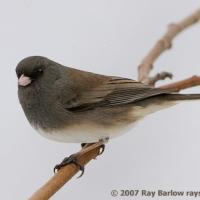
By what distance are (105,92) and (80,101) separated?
4.7 inches

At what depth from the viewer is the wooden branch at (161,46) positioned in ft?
6.93

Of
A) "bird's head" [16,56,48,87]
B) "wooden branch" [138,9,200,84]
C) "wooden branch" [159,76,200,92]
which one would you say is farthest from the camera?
"wooden branch" [138,9,200,84]

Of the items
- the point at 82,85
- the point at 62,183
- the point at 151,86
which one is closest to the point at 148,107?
the point at 151,86

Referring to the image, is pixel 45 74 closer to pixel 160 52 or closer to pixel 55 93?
pixel 55 93

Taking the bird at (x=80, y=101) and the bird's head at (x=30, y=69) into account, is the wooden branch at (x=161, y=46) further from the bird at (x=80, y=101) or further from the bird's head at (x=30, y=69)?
the bird's head at (x=30, y=69)

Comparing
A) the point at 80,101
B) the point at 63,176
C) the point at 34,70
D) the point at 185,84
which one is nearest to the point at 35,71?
the point at 34,70

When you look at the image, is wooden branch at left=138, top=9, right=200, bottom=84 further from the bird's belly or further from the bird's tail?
the bird's belly

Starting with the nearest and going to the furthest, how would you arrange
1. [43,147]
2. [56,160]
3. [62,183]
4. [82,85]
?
[62,183], [82,85], [56,160], [43,147]

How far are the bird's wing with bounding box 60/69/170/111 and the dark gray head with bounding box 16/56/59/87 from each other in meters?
0.12

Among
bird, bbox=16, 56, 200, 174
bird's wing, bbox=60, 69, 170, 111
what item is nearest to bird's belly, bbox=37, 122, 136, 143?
bird, bbox=16, 56, 200, 174

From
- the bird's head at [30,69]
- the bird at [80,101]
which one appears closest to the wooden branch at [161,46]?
the bird at [80,101]

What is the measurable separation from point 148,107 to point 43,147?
0.77 metres

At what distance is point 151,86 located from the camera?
6.52ft

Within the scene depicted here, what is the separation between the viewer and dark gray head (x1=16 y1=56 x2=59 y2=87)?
1.74m
